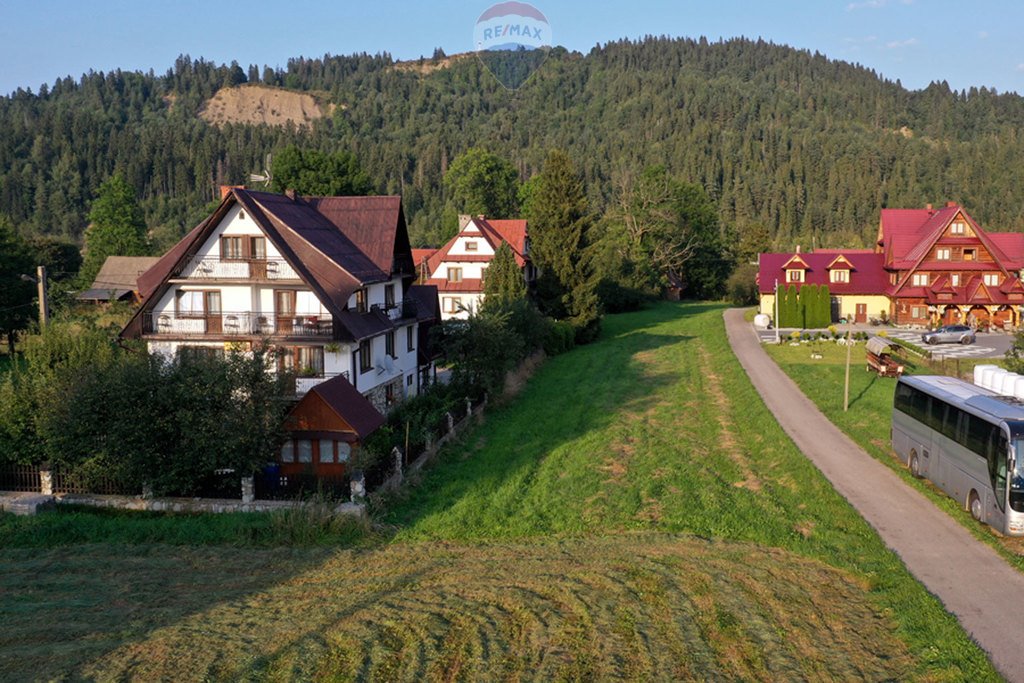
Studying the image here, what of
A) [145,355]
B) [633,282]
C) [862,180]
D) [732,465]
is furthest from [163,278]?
[862,180]

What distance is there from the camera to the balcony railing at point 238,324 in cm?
3020

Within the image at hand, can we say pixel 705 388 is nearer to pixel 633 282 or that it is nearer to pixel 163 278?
pixel 163 278

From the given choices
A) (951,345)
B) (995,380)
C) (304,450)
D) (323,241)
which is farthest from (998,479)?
(951,345)

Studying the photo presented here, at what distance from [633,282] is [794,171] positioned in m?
111

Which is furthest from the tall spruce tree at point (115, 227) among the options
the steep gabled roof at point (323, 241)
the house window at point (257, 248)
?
the house window at point (257, 248)

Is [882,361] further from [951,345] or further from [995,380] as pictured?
[995,380]

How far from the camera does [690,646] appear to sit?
542 inches

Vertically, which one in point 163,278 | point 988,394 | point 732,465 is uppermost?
point 163,278

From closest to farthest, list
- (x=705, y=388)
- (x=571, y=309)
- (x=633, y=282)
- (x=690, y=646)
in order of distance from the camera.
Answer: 1. (x=690, y=646)
2. (x=705, y=388)
3. (x=571, y=309)
4. (x=633, y=282)

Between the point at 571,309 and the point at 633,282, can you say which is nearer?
the point at 571,309

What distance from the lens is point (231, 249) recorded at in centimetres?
3147

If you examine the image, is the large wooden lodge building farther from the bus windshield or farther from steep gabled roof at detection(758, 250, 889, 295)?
the bus windshield

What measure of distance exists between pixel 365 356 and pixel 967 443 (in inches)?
832

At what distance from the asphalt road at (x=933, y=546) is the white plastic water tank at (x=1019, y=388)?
427cm
